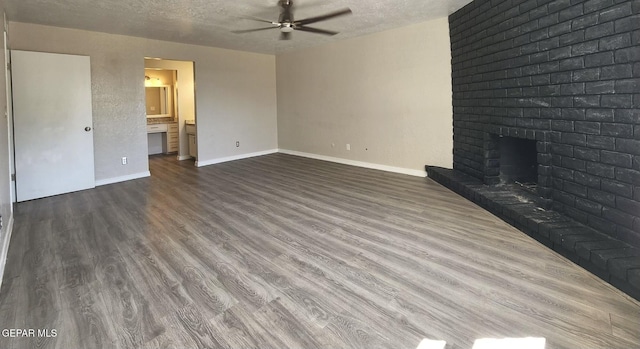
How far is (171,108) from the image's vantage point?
8938mm

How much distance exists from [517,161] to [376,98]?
276 centimetres

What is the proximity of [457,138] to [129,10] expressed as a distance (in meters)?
4.82

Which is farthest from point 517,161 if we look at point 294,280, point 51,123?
point 51,123

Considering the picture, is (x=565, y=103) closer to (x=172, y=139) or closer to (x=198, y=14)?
(x=198, y=14)

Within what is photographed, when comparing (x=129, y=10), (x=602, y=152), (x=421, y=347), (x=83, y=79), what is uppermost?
(x=129, y=10)

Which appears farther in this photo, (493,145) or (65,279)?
(493,145)

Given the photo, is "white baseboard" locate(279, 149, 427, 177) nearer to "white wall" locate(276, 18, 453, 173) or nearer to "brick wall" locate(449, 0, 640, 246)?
"white wall" locate(276, 18, 453, 173)

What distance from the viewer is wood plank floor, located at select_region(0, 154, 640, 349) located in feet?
5.77

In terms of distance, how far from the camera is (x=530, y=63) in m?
3.29

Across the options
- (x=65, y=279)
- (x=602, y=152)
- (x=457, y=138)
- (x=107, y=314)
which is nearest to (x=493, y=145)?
(x=457, y=138)

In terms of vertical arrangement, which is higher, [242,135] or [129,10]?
[129,10]

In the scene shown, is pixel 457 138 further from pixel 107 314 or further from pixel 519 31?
pixel 107 314

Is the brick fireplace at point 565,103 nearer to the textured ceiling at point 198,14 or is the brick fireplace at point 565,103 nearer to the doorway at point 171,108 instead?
the textured ceiling at point 198,14

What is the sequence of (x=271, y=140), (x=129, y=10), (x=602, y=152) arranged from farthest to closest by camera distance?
1. (x=271, y=140)
2. (x=129, y=10)
3. (x=602, y=152)
